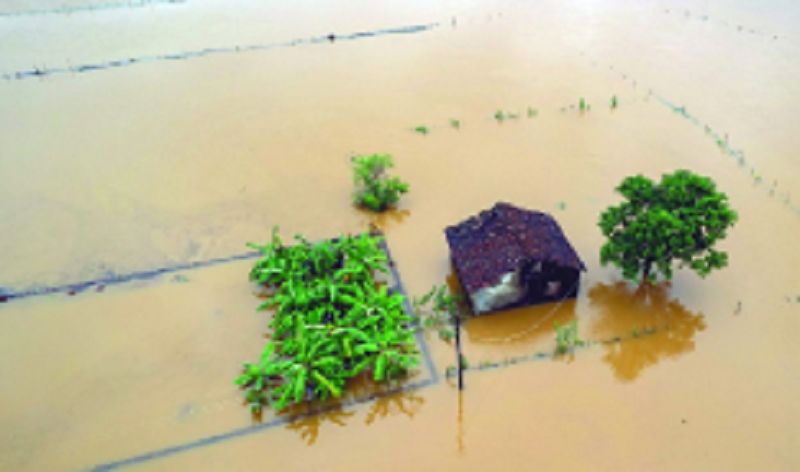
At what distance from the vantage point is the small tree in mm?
6188

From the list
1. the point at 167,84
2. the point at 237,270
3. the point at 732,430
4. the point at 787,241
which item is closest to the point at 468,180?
the point at 237,270

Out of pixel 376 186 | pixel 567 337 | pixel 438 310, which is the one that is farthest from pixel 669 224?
pixel 376 186

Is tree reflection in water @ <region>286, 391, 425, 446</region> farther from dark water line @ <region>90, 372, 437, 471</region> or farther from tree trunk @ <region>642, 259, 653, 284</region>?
tree trunk @ <region>642, 259, 653, 284</region>

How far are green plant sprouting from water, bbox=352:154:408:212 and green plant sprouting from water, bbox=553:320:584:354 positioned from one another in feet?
8.54

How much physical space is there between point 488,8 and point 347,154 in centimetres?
564

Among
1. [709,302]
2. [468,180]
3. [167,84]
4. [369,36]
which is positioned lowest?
[709,302]

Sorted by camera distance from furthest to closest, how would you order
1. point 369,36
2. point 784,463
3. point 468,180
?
point 369,36
point 468,180
point 784,463

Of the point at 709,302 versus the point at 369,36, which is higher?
the point at 369,36

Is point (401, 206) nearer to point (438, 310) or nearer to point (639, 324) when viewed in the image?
point (438, 310)

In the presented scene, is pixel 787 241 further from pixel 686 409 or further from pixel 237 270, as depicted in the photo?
pixel 237 270

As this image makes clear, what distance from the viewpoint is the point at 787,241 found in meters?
7.50

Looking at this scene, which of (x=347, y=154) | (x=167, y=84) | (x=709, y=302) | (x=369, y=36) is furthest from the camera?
(x=369, y=36)

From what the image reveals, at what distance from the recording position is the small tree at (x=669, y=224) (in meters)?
6.19

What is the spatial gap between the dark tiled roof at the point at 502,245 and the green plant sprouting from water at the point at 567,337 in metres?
0.58
